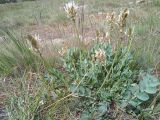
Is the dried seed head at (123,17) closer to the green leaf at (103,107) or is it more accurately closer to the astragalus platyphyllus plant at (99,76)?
the astragalus platyphyllus plant at (99,76)

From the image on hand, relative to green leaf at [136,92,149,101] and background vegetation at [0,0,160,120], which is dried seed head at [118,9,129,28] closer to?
background vegetation at [0,0,160,120]

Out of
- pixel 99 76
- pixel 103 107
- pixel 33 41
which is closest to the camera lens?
pixel 103 107

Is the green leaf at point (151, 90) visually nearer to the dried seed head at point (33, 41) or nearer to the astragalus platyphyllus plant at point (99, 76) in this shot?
the astragalus platyphyllus plant at point (99, 76)

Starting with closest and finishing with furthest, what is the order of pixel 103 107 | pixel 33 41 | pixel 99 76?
1. pixel 103 107
2. pixel 33 41
3. pixel 99 76

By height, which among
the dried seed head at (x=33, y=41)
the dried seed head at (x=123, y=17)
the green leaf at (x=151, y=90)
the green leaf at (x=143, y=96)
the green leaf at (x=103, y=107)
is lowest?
the green leaf at (x=103, y=107)

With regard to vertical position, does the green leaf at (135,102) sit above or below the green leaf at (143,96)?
below

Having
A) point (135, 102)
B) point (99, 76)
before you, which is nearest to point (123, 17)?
point (99, 76)

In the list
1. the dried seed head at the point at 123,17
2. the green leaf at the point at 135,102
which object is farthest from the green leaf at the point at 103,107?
the dried seed head at the point at 123,17

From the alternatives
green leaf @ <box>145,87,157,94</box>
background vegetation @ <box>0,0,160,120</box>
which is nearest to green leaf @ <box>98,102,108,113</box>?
background vegetation @ <box>0,0,160,120</box>

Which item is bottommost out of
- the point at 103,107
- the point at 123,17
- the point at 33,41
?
the point at 103,107

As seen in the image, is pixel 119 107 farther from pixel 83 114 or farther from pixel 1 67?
pixel 1 67

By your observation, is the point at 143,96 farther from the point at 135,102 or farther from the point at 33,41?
the point at 33,41

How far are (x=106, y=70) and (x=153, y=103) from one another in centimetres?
36

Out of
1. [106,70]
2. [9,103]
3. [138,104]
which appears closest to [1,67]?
[9,103]
